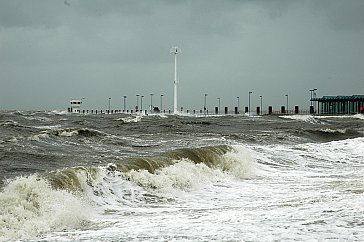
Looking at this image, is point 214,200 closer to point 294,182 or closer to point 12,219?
point 294,182

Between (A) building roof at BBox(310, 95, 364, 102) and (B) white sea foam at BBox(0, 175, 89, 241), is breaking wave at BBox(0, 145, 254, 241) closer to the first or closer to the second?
(B) white sea foam at BBox(0, 175, 89, 241)

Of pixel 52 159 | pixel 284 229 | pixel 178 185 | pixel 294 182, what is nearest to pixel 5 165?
pixel 52 159

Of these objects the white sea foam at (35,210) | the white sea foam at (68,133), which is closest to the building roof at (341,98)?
the white sea foam at (68,133)

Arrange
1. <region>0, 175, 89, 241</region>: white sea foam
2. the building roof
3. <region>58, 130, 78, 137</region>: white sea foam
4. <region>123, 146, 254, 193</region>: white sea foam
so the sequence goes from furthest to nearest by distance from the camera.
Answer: the building roof → <region>58, 130, 78, 137</region>: white sea foam → <region>123, 146, 254, 193</region>: white sea foam → <region>0, 175, 89, 241</region>: white sea foam

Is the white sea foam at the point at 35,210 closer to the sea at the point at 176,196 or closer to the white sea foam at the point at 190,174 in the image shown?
the sea at the point at 176,196

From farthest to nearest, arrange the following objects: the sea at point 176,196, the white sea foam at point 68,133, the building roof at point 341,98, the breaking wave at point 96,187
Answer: the building roof at point 341,98 → the white sea foam at point 68,133 → the breaking wave at point 96,187 → the sea at point 176,196

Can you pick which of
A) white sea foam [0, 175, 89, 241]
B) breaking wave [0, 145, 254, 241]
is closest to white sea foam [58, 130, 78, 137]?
breaking wave [0, 145, 254, 241]

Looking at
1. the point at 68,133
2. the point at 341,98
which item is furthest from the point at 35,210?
the point at 341,98

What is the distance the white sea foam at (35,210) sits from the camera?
8906 millimetres

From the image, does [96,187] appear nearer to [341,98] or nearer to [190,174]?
[190,174]

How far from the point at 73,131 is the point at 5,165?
50.8 ft

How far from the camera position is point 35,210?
1002 cm

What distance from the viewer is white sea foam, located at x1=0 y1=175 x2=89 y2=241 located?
891 cm

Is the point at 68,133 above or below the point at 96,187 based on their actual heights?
above
